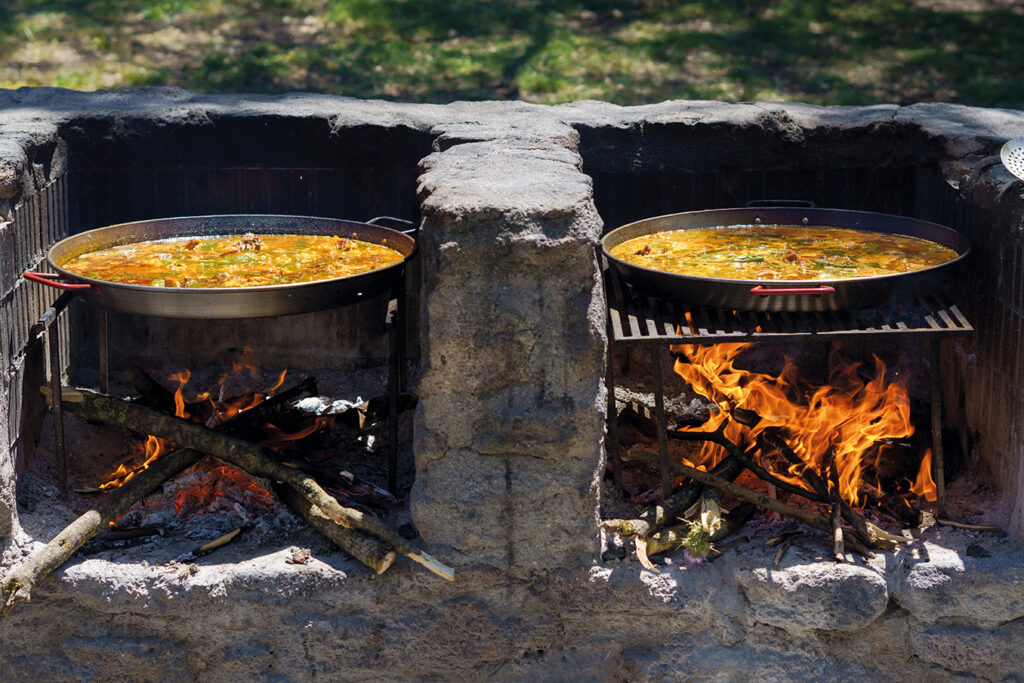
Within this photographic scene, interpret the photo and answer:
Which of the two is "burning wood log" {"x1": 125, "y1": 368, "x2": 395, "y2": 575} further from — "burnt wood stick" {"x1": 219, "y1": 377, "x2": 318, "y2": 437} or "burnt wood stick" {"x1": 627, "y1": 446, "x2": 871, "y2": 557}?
"burnt wood stick" {"x1": 627, "y1": 446, "x2": 871, "y2": 557}

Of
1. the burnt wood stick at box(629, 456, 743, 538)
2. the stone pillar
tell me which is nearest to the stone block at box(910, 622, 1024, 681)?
the burnt wood stick at box(629, 456, 743, 538)

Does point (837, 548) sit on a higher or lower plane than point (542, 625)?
higher

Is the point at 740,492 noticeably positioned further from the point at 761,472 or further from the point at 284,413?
the point at 284,413

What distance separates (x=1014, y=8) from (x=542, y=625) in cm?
1031

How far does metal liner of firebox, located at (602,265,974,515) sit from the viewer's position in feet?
12.3

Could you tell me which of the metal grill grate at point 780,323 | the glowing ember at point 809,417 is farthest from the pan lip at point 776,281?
the glowing ember at point 809,417

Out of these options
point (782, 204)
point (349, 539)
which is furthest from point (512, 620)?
point (782, 204)

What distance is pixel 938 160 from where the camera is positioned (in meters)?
4.80

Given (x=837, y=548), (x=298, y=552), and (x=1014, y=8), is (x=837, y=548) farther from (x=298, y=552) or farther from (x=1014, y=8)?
(x=1014, y=8)

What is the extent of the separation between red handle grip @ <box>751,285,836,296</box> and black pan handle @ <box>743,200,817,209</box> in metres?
1.29

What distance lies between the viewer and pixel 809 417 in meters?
4.34

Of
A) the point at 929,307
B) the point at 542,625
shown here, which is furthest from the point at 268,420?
the point at 929,307

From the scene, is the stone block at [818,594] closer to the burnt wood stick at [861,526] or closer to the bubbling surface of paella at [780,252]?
the burnt wood stick at [861,526]

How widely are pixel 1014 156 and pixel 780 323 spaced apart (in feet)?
3.46
